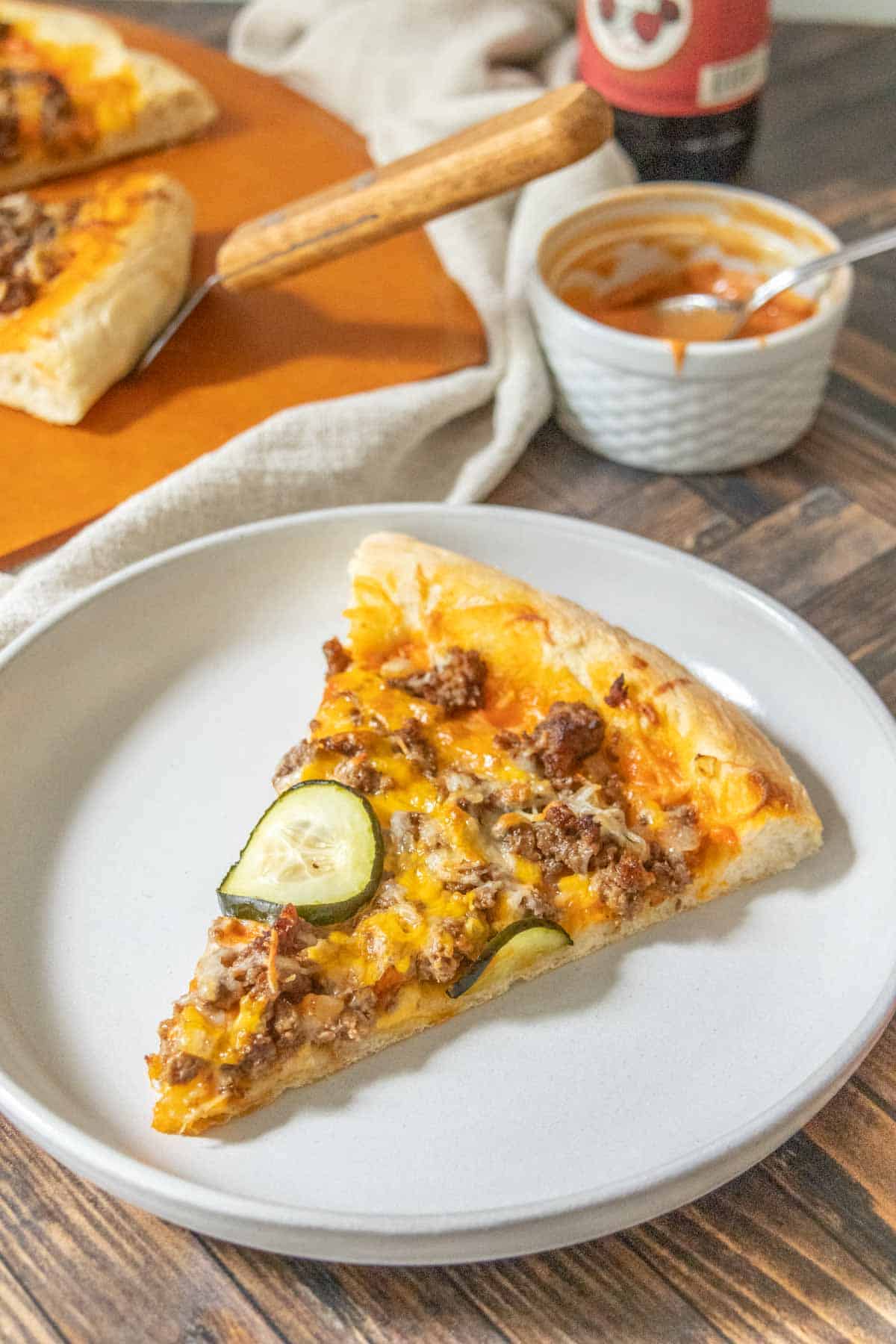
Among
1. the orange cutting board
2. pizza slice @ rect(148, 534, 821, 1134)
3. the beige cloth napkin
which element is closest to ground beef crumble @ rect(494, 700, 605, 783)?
pizza slice @ rect(148, 534, 821, 1134)

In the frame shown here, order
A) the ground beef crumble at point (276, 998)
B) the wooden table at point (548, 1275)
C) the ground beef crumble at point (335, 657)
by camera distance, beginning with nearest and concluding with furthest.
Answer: the wooden table at point (548, 1275) → the ground beef crumble at point (276, 998) → the ground beef crumble at point (335, 657)

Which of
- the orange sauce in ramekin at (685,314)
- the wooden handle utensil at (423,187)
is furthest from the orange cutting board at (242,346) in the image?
the orange sauce in ramekin at (685,314)

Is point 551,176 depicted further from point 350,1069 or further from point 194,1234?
point 194,1234

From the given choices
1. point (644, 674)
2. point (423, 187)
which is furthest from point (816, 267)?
point (644, 674)

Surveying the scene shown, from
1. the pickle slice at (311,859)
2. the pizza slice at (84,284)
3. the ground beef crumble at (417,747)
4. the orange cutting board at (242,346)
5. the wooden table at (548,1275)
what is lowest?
the wooden table at (548,1275)

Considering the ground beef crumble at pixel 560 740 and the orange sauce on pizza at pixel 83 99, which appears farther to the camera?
the orange sauce on pizza at pixel 83 99

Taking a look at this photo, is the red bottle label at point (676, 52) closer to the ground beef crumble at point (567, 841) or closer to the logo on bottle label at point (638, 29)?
the logo on bottle label at point (638, 29)
